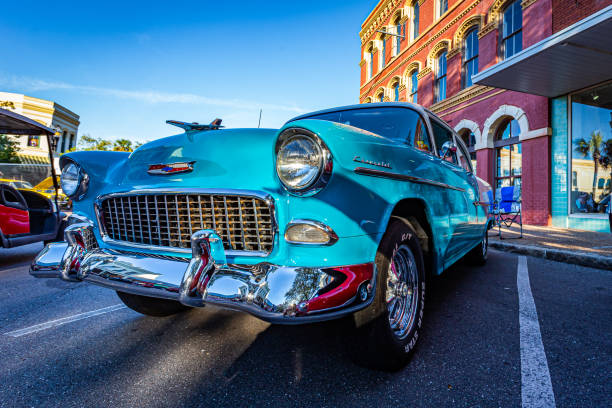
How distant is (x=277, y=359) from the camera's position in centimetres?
177

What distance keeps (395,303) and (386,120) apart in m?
A: 1.34

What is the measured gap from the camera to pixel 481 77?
796 cm

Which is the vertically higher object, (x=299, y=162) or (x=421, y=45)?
(x=421, y=45)

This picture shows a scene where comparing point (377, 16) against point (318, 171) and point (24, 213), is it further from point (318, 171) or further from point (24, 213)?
point (318, 171)

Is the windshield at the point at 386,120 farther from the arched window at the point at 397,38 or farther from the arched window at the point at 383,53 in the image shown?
the arched window at the point at 383,53

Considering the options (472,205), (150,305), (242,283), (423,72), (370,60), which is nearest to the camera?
(242,283)

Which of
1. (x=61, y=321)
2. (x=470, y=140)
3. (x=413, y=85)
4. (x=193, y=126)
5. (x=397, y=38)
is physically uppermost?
(x=397, y=38)

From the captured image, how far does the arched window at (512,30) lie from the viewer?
32.0 ft

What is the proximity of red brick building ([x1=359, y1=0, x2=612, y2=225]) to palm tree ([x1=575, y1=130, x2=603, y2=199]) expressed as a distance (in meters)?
0.66

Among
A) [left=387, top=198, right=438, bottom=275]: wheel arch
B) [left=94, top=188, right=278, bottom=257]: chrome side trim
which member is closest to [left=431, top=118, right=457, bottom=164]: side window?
[left=387, top=198, right=438, bottom=275]: wheel arch

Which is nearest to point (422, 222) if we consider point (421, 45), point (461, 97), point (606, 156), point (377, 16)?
point (606, 156)

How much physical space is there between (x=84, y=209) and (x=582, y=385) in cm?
278

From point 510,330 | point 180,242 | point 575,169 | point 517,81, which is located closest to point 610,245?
point 575,169

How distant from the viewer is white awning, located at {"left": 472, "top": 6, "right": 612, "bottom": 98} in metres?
5.79
